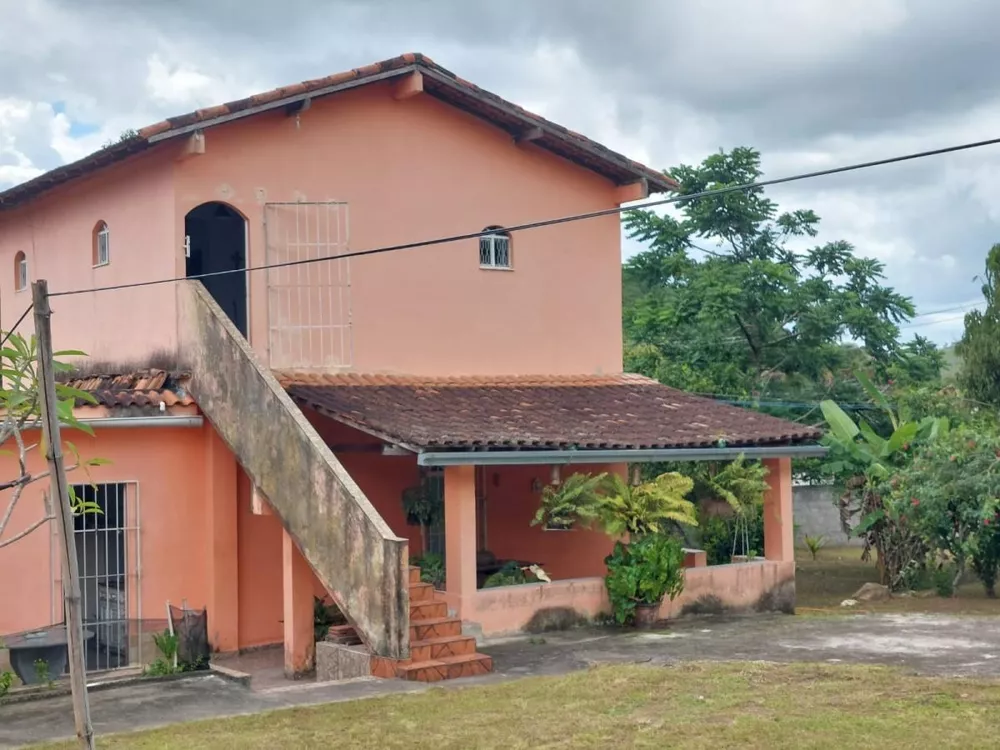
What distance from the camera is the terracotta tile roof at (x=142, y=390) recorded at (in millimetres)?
13781

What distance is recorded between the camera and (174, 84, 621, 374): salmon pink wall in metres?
15.0

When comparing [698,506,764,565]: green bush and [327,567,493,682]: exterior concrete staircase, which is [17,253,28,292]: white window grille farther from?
[698,506,764,565]: green bush

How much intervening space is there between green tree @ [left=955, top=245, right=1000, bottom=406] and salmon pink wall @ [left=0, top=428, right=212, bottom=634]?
20547mm

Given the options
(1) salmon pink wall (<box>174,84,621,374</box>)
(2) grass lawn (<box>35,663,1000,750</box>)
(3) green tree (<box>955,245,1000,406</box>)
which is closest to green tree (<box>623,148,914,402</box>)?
(3) green tree (<box>955,245,1000,406</box>)

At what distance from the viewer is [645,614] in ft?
47.7

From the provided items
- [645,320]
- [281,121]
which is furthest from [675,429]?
[645,320]

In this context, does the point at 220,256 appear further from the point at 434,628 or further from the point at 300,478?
the point at 434,628

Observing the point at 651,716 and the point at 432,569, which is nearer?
the point at 651,716

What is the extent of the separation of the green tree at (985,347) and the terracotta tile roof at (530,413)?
45.2 ft

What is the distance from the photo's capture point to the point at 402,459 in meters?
16.0

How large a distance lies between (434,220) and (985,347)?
1747cm

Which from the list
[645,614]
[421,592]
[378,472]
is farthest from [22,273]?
[645,614]

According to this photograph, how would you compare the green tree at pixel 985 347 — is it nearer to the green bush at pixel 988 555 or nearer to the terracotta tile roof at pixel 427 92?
the green bush at pixel 988 555

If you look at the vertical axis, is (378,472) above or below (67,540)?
below
